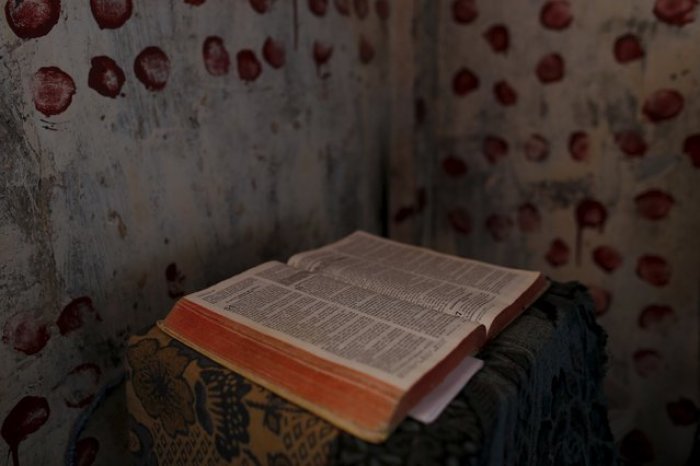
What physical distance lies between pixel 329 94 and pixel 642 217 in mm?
633

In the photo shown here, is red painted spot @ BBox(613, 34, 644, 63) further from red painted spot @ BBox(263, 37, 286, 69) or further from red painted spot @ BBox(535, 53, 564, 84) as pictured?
red painted spot @ BBox(263, 37, 286, 69)

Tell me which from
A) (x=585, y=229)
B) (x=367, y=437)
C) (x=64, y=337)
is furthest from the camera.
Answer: (x=585, y=229)

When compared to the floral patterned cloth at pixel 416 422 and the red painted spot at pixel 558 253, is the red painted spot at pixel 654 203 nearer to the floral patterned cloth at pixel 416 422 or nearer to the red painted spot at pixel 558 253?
the red painted spot at pixel 558 253

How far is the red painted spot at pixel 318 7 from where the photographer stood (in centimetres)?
101

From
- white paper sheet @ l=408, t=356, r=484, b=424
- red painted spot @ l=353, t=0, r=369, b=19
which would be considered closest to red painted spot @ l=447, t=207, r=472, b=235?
red painted spot @ l=353, t=0, r=369, b=19

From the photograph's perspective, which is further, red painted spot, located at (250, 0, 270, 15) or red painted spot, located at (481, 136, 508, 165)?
red painted spot, located at (481, 136, 508, 165)

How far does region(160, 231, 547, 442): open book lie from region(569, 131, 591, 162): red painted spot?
0.45m

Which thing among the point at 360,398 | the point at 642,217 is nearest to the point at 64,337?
the point at 360,398

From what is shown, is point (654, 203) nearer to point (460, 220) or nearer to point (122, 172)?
point (460, 220)

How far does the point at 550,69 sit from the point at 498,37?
124mm

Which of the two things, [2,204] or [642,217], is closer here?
[2,204]

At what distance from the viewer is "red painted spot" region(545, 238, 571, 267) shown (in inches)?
46.6

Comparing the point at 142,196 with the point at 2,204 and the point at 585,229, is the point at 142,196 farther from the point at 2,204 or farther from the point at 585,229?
the point at 585,229

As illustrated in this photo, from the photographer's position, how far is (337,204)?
3.85 feet
